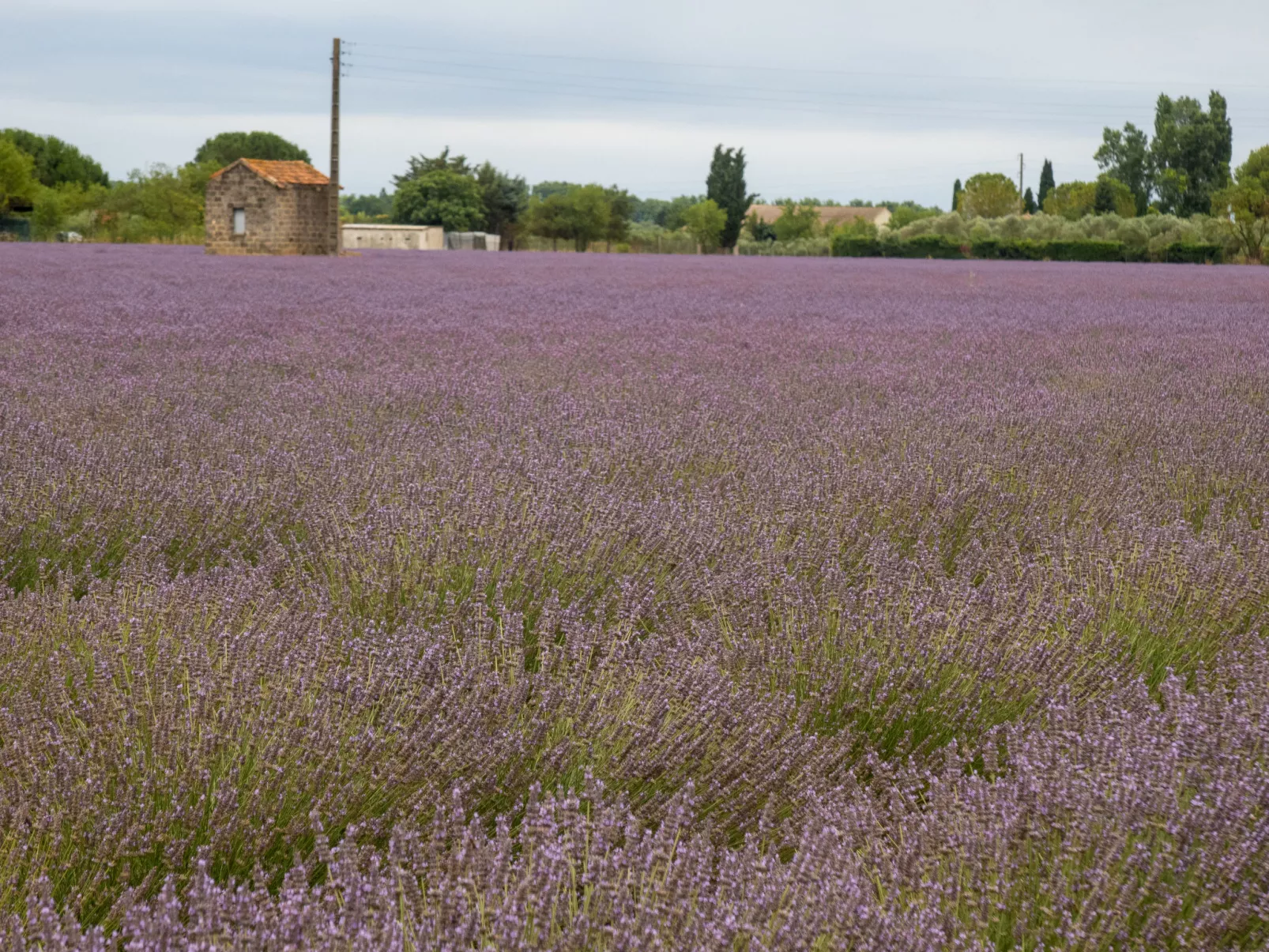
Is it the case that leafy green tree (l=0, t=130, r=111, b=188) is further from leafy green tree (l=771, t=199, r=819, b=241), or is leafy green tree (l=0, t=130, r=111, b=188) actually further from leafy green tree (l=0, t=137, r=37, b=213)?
leafy green tree (l=771, t=199, r=819, b=241)

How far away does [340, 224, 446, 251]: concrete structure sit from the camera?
5081 centimetres

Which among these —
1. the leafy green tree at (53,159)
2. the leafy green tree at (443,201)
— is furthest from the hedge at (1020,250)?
the leafy green tree at (53,159)

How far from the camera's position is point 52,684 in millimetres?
1914

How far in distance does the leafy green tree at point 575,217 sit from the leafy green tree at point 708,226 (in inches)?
186

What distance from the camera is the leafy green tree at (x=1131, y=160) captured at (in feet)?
231

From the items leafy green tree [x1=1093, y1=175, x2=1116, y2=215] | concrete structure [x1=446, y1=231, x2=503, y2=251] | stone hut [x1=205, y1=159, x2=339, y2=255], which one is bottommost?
stone hut [x1=205, y1=159, x2=339, y2=255]

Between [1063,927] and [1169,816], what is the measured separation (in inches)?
10.2

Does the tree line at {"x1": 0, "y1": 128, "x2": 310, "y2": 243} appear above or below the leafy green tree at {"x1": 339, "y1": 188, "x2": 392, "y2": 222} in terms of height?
below

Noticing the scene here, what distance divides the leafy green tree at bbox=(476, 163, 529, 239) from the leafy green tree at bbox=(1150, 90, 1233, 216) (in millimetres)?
35159

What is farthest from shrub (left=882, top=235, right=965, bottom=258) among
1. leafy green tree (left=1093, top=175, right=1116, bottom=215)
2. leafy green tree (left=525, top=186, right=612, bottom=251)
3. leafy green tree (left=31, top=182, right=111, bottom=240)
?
leafy green tree (left=31, top=182, right=111, bottom=240)

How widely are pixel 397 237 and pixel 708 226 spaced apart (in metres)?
17.3

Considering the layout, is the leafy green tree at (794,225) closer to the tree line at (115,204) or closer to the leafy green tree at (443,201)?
the leafy green tree at (443,201)

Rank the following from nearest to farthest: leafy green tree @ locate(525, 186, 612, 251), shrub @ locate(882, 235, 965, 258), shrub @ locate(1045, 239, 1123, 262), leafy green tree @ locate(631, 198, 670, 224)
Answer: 1. shrub @ locate(1045, 239, 1123, 262)
2. shrub @ locate(882, 235, 965, 258)
3. leafy green tree @ locate(525, 186, 612, 251)
4. leafy green tree @ locate(631, 198, 670, 224)

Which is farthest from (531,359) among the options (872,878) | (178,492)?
(872,878)
